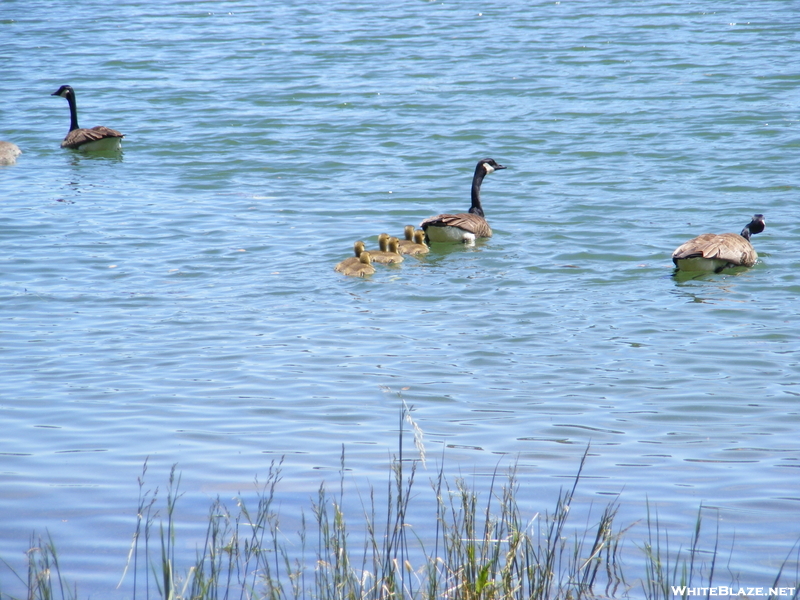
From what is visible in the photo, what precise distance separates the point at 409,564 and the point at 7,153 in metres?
15.8

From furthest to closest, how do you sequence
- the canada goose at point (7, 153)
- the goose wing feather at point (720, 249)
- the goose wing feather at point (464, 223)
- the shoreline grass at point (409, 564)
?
the canada goose at point (7, 153)
the goose wing feather at point (464, 223)
the goose wing feather at point (720, 249)
the shoreline grass at point (409, 564)

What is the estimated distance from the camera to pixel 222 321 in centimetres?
937

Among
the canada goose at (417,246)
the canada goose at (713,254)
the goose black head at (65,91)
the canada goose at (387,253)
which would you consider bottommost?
the canada goose at (417,246)

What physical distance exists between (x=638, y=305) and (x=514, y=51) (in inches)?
644

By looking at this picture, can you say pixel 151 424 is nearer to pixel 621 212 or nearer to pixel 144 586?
pixel 144 586

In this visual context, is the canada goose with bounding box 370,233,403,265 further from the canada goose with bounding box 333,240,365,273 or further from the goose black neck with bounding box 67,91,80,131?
the goose black neck with bounding box 67,91,80,131

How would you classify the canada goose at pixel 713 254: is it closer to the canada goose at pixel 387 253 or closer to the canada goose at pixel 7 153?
the canada goose at pixel 387 253

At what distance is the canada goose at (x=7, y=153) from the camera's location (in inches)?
690

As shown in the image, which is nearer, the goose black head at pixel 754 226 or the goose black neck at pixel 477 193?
the goose black head at pixel 754 226

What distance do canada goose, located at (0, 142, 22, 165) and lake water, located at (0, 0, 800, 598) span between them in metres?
0.17

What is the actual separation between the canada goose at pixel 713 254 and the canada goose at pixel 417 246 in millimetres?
3105

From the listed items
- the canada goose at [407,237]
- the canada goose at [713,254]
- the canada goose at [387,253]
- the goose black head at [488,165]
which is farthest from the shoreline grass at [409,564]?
the goose black head at [488,165]

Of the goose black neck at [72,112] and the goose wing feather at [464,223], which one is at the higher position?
the goose black neck at [72,112]

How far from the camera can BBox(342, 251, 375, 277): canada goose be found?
423 inches
